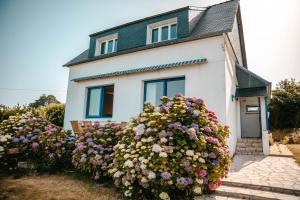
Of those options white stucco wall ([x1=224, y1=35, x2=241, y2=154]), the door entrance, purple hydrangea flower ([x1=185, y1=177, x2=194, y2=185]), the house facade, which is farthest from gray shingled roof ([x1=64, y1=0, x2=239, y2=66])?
purple hydrangea flower ([x1=185, y1=177, x2=194, y2=185])

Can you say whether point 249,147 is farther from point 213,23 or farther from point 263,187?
point 213,23

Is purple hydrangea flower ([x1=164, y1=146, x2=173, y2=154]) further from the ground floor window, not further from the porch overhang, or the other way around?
the porch overhang

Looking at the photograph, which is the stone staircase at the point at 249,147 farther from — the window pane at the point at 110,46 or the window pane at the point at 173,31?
the window pane at the point at 110,46

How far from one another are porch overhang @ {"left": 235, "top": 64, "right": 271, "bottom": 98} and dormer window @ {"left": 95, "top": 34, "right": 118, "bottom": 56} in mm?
7643

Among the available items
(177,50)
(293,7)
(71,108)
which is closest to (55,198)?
(177,50)

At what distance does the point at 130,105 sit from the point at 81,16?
15.4 feet

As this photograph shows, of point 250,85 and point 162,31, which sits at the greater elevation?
point 162,31

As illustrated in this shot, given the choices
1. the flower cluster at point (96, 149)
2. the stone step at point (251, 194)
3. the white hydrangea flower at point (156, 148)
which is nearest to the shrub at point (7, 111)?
the flower cluster at point (96, 149)

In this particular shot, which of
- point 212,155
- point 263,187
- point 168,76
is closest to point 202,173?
point 212,155

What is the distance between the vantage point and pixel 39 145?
22.4 ft

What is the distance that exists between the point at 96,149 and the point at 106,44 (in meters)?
8.86

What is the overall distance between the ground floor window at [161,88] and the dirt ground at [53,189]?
197 inches

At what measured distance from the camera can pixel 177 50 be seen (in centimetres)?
919

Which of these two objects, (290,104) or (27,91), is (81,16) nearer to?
(290,104)
